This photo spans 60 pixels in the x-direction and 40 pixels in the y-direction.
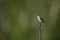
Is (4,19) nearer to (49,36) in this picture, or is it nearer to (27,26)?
(27,26)

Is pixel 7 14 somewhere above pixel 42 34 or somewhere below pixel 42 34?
above

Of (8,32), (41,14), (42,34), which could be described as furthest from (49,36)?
(8,32)

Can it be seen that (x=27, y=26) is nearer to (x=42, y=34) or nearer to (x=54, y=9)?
(x=42, y=34)

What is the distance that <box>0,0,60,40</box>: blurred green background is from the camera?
7.33 ft

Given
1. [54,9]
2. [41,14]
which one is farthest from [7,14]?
[54,9]

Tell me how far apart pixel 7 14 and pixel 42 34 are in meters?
0.50

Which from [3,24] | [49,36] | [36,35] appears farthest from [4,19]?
[49,36]

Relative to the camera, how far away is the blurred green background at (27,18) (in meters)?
2.23

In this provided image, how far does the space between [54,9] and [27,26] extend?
394 mm

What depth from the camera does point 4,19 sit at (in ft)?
7.37

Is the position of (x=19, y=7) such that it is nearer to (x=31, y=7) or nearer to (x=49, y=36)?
(x=31, y=7)

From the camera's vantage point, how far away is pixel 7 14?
2232 mm

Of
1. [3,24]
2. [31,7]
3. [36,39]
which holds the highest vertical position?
[31,7]

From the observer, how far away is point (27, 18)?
225cm
